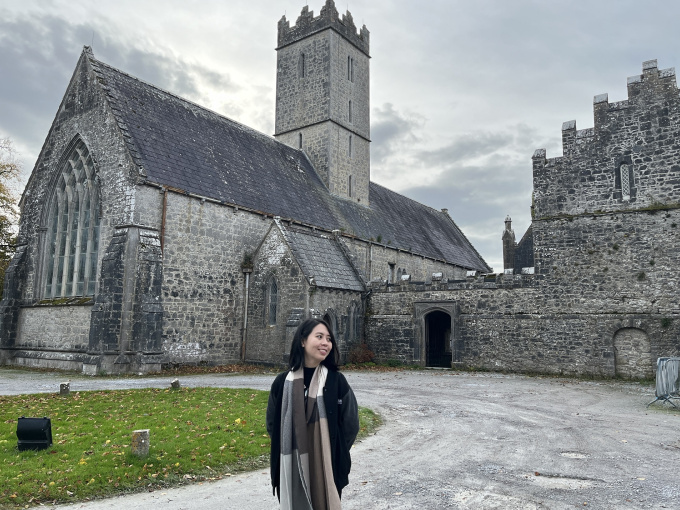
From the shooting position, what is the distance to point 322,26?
33.2m

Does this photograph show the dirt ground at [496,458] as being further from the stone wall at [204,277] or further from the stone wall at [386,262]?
the stone wall at [386,262]

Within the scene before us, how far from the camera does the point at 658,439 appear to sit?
9242 mm

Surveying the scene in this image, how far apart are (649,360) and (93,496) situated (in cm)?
1957

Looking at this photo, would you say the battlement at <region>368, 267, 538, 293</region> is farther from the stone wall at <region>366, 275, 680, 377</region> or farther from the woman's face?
the woman's face

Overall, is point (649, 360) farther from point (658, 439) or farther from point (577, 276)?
point (658, 439)

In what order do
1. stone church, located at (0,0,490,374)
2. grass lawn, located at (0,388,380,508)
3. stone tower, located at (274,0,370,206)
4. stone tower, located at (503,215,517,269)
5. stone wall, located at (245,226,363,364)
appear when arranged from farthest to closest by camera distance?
stone tower, located at (503,215,517,269) → stone tower, located at (274,0,370,206) → stone wall, located at (245,226,363,364) → stone church, located at (0,0,490,374) → grass lawn, located at (0,388,380,508)

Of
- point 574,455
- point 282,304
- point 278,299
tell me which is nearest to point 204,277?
point 278,299

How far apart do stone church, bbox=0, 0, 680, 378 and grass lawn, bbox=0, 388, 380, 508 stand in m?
7.74

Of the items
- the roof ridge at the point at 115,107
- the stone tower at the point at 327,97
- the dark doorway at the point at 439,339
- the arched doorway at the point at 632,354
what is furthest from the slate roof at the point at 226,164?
the arched doorway at the point at 632,354

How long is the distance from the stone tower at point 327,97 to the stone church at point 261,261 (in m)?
6.80

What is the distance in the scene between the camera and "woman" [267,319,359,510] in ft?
13.6

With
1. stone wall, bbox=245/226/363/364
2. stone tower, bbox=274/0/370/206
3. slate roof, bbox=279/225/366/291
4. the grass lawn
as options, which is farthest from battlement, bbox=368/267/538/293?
the grass lawn

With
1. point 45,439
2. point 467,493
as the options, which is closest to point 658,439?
point 467,493

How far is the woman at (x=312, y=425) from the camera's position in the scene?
4145 millimetres
